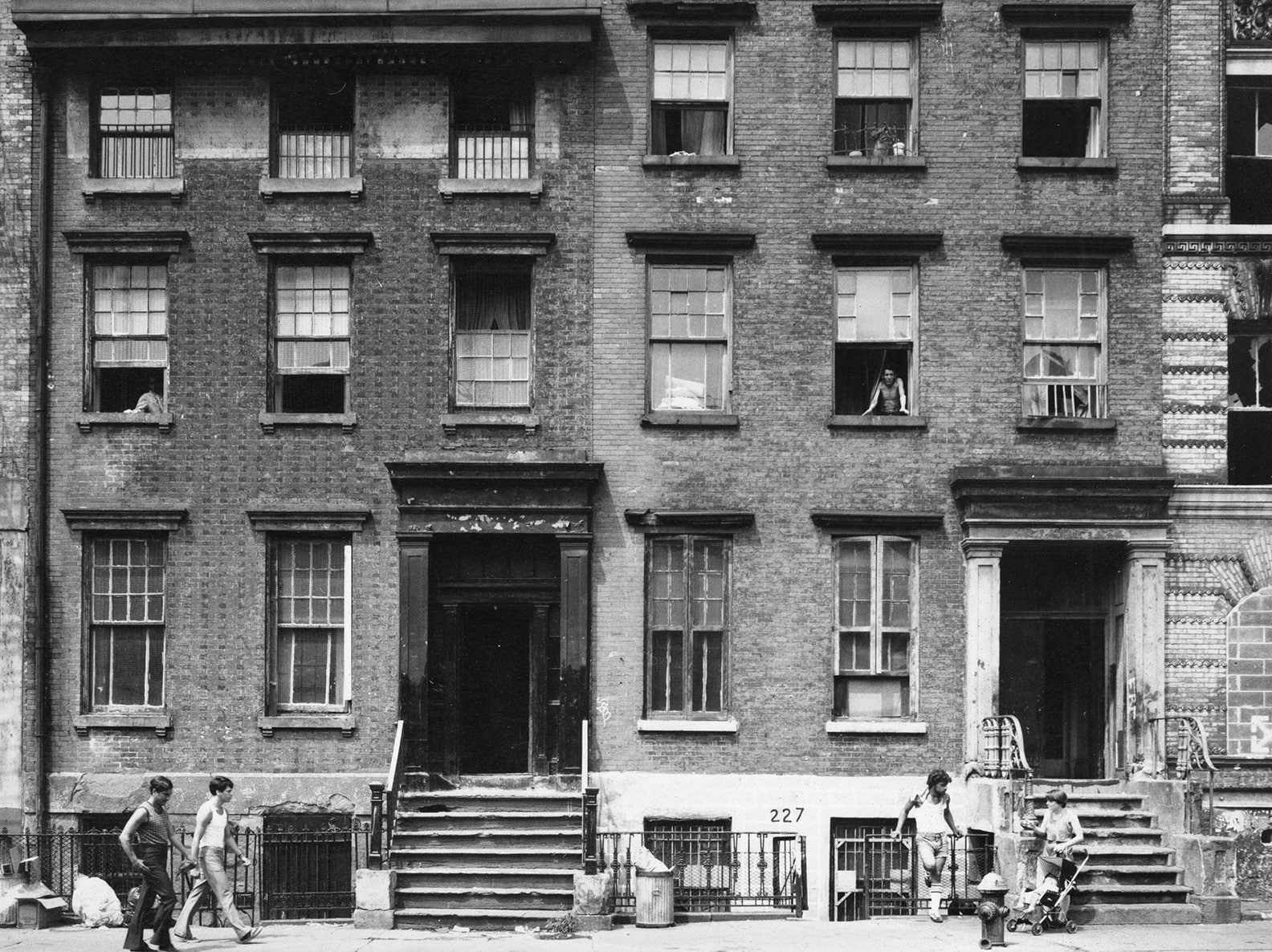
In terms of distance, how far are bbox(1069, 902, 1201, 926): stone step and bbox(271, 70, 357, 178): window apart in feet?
42.9

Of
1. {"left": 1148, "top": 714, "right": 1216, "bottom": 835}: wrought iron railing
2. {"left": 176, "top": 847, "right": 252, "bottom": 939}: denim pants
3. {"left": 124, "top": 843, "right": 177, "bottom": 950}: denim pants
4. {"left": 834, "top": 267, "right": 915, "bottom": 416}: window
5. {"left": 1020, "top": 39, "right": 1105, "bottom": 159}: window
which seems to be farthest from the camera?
{"left": 1020, "top": 39, "right": 1105, "bottom": 159}: window

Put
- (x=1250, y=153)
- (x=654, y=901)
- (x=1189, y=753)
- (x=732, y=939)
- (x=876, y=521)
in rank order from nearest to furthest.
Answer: (x=732, y=939) < (x=654, y=901) < (x=1189, y=753) < (x=876, y=521) < (x=1250, y=153)

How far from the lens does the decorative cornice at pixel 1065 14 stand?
843 inches

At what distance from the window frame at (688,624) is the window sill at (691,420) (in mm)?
1422

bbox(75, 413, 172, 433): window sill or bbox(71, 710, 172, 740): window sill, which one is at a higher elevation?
bbox(75, 413, 172, 433): window sill

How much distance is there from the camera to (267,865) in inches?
806

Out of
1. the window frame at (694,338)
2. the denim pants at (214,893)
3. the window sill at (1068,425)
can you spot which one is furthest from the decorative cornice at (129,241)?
the window sill at (1068,425)

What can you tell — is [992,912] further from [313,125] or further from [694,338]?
[313,125]

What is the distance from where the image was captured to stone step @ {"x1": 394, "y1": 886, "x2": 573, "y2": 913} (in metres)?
18.7

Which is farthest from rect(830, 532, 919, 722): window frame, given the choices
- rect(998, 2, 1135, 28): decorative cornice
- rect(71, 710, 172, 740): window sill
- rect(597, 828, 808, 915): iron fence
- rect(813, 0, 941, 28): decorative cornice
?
rect(71, 710, 172, 740): window sill

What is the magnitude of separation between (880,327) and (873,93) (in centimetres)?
313

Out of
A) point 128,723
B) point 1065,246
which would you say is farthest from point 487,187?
point 128,723

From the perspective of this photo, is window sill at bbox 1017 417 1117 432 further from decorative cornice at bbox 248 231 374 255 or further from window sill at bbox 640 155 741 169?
decorative cornice at bbox 248 231 374 255

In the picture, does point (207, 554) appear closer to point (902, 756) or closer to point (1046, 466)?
point (902, 756)
